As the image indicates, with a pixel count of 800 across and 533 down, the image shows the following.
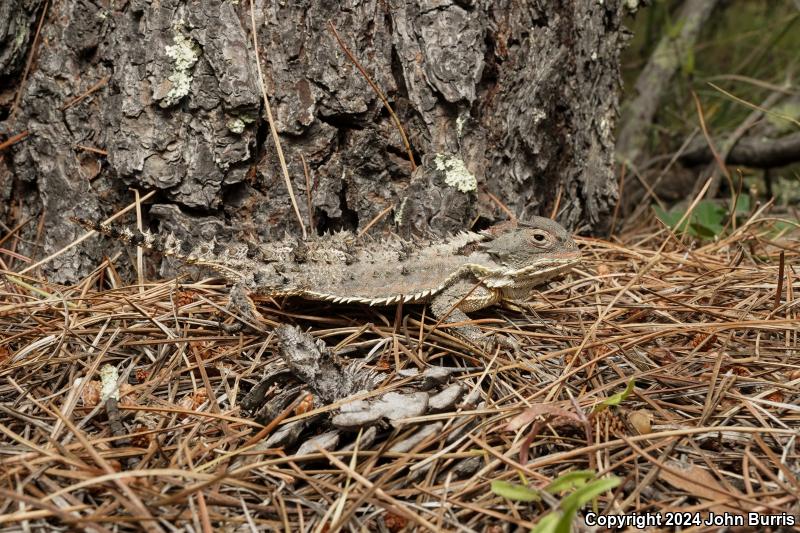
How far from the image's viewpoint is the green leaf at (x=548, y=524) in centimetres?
193

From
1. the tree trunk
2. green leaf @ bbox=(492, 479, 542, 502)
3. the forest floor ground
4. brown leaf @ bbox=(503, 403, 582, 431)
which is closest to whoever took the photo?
green leaf @ bbox=(492, 479, 542, 502)

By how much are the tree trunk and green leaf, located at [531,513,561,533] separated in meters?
2.09

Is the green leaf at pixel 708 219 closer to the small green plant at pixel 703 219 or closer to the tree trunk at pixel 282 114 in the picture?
the small green plant at pixel 703 219

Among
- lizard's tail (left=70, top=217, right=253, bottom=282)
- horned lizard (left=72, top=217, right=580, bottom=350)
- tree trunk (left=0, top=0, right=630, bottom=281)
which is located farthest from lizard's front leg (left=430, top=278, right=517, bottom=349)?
lizard's tail (left=70, top=217, right=253, bottom=282)

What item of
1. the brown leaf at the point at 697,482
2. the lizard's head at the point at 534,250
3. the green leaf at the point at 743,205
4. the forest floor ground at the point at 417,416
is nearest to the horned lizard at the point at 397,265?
the lizard's head at the point at 534,250

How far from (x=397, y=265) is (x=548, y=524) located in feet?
5.18

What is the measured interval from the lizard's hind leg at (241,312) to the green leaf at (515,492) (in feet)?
4.85

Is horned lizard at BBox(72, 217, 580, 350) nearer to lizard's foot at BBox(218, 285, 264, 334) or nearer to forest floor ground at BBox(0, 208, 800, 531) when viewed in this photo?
lizard's foot at BBox(218, 285, 264, 334)

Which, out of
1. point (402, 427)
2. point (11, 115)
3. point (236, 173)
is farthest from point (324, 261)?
point (11, 115)

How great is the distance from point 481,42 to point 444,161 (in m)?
0.67

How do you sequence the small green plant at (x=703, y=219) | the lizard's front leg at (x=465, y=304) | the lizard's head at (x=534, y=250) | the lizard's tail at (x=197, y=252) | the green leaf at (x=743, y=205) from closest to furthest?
the lizard's front leg at (x=465, y=304)
the lizard's head at (x=534, y=250)
the lizard's tail at (x=197, y=252)
the small green plant at (x=703, y=219)
the green leaf at (x=743, y=205)

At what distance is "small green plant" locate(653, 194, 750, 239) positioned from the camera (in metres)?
4.45

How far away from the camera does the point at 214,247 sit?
343 centimetres

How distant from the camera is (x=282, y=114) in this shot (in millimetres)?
3621
